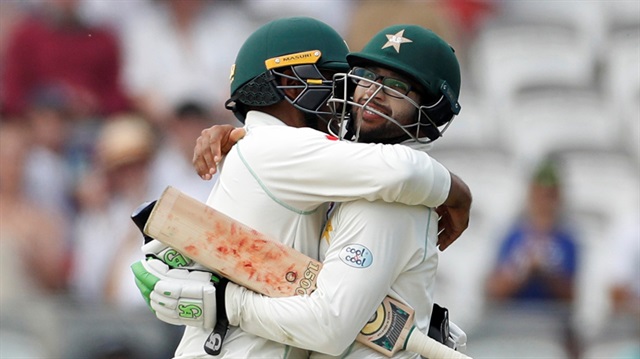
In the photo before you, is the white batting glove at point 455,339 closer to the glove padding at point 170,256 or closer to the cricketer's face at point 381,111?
the cricketer's face at point 381,111

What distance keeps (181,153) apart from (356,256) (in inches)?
143

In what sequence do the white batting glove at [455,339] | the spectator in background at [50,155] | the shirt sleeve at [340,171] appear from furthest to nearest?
the spectator in background at [50,155] < the white batting glove at [455,339] < the shirt sleeve at [340,171]

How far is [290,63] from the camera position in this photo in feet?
11.3

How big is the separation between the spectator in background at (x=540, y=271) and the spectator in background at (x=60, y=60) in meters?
2.40

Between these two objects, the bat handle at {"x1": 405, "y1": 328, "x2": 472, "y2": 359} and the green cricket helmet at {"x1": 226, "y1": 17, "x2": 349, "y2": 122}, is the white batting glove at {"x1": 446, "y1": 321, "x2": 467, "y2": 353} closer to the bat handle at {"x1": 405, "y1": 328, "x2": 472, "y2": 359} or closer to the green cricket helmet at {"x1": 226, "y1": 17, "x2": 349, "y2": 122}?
the bat handle at {"x1": 405, "y1": 328, "x2": 472, "y2": 359}

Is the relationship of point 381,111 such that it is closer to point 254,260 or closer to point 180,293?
point 254,260

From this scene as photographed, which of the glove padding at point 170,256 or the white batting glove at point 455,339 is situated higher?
the glove padding at point 170,256

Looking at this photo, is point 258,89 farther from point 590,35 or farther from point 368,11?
point 590,35

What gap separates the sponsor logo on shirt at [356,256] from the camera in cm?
306

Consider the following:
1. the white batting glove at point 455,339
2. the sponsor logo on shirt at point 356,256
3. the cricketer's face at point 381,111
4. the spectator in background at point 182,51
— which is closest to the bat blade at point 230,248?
the sponsor logo on shirt at point 356,256

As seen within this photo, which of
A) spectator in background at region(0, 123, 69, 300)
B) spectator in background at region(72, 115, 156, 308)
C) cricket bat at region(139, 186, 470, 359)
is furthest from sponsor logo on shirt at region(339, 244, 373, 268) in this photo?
spectator in background at region(0, 123, 69, 300)

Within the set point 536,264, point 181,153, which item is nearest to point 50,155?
point 181,153

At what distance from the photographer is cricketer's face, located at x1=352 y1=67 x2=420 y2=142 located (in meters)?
3.24

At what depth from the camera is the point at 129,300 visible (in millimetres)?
6273
